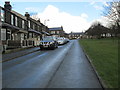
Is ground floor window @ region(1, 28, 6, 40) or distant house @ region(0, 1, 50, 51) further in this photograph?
ground floor window @ region(1, 28, 6, 40)

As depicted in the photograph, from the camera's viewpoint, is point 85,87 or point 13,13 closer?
point 85,87

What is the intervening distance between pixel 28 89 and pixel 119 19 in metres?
26.2

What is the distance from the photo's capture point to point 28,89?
4.96 meters

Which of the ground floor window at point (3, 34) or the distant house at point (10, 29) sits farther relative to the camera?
the ground floor window at point (3, 34)

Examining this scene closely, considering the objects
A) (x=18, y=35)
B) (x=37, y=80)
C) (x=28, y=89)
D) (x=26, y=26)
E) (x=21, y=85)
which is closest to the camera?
(x=28, y=89)

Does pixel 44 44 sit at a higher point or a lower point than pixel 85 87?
higher

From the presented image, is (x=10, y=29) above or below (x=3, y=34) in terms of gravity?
above

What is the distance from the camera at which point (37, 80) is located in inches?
235

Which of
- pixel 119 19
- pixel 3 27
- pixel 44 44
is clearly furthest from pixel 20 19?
pixel 119 19

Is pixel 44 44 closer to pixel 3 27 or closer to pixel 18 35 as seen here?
pixel 3 27

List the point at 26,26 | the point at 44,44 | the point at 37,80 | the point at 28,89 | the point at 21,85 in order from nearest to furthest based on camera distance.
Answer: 1. the point at 28,89
2. the point at 21,85
3. the point at 37,80
4. the point at 44,44
5. the point at 26,26

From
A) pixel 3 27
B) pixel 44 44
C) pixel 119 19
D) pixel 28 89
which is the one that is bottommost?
pixel 28 89

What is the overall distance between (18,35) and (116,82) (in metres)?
25.9

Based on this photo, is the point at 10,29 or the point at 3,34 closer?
the point at 3,34
